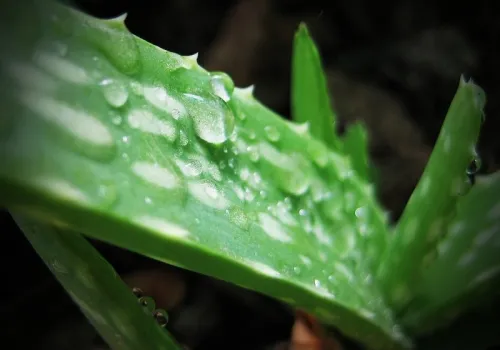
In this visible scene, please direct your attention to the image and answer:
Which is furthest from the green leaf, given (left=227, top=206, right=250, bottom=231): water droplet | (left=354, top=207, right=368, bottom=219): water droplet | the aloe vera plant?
(left=227, top=206, right=250, bottom=231): water droplet

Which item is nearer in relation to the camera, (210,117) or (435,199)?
(210,117)

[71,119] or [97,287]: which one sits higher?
→ [71,119]

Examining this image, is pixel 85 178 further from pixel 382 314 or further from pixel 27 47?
pixel 382 314

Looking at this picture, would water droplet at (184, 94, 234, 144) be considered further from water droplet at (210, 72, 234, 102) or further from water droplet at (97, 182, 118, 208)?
water droplet at (97, 182, 118, 208)

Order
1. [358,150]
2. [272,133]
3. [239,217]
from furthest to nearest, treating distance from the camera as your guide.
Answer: [358,150] < [272,133] < [239,217]

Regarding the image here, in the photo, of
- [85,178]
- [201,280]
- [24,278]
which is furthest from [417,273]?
[24,278]

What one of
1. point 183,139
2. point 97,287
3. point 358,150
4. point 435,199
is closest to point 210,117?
point 183,139

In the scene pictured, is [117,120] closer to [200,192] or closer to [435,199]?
[200,192]
